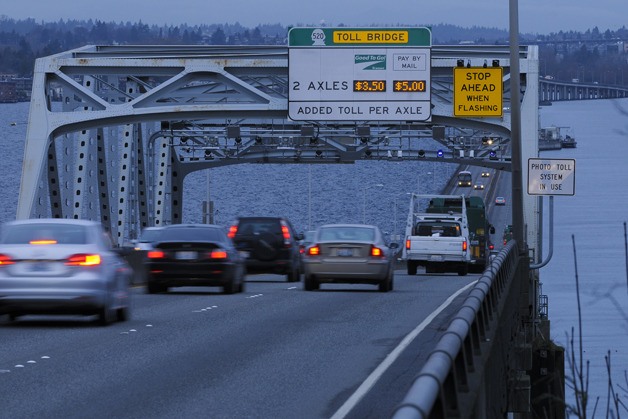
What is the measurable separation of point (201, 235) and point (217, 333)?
384 inches

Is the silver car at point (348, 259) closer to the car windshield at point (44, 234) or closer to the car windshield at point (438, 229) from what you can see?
the car windshield at point (44, 234)

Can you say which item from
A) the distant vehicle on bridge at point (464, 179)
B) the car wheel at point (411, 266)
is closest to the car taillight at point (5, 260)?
the car wheel at point (411, 266)

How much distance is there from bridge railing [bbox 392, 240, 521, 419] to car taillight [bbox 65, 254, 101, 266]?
5589 millimetres

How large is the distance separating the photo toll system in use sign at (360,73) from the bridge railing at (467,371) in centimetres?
3028

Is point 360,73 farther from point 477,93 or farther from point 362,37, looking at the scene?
A: point 477,93

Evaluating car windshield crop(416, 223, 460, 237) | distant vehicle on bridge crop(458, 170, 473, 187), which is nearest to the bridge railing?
car windshield crop(416, 223, 460, 237)

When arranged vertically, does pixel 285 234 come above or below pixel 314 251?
above

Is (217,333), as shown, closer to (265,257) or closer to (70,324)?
(70,324)

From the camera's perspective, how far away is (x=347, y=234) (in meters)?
33.4

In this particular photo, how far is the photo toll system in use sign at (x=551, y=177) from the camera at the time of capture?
31219 mm

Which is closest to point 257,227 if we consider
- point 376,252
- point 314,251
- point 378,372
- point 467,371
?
point 314,251

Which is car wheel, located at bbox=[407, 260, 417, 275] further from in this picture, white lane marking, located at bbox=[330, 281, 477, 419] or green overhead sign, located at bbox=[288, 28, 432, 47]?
white lane marking, located at bbox=[330, 281, 477, 419]

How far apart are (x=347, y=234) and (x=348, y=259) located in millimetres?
907

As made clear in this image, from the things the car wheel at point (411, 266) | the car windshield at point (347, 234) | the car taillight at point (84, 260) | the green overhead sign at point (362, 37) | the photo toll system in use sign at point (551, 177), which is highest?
the green overhead sign at point (362, 37)
